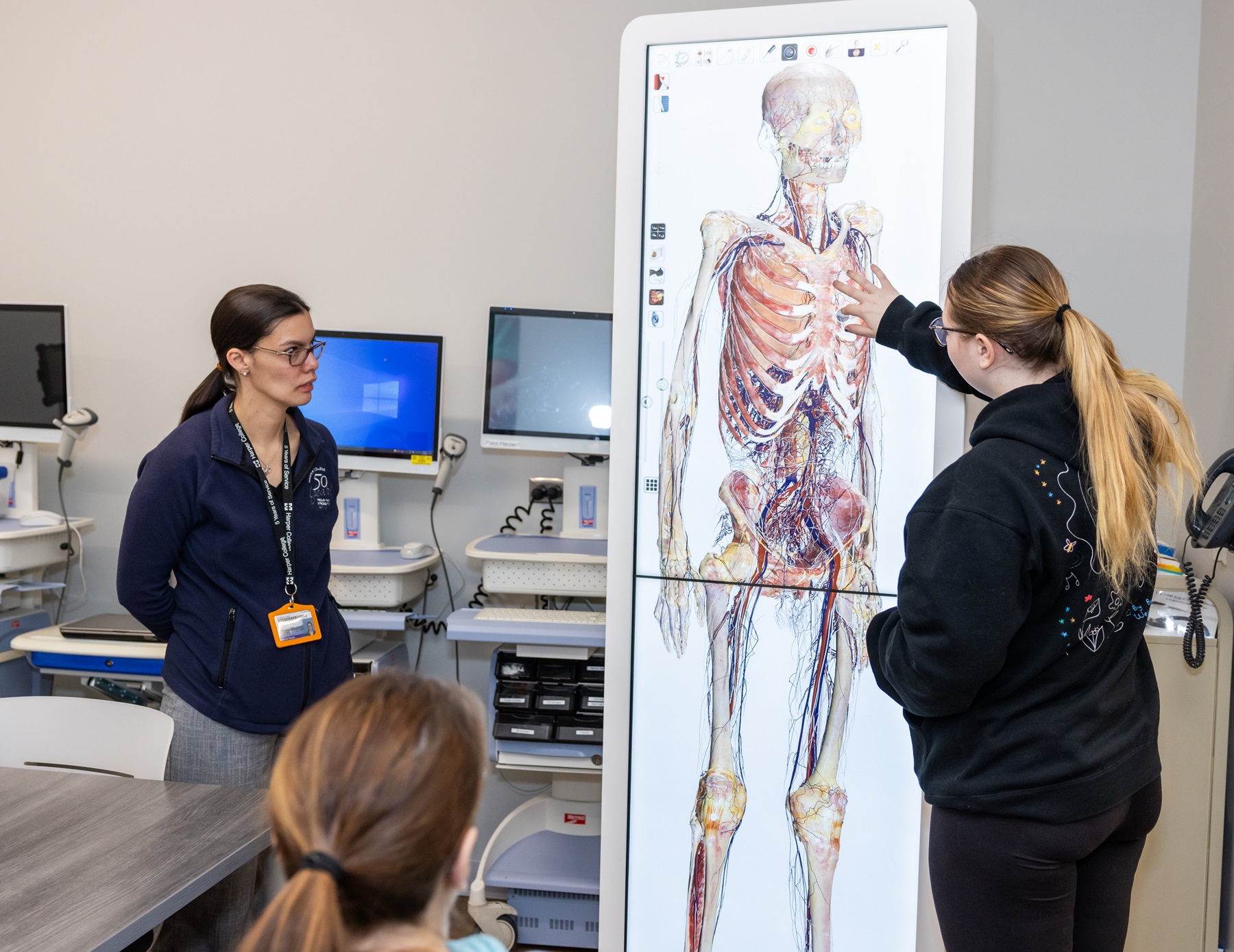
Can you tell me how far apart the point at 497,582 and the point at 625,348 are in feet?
3.03

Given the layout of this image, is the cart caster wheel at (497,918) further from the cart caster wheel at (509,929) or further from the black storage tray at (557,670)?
the black storage tray at (557,670)

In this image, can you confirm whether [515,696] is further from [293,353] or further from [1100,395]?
[1100,395]

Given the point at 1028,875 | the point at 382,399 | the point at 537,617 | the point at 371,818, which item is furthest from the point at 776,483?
the point at 382,399

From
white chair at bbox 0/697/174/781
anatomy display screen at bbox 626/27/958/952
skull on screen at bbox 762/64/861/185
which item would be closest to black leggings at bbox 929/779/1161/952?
anatomy display screen at bbox 626/27/958/952

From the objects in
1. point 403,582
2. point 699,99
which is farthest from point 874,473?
point 403,582

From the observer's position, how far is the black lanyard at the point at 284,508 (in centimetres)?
176

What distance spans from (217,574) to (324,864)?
3.96ft

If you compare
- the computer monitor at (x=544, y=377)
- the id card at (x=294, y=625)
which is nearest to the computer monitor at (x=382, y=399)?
the computer monitor at (x=544, y=377)

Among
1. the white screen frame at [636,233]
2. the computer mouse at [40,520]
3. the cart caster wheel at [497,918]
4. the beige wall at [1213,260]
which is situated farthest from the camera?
the computer mouse at [40,520]

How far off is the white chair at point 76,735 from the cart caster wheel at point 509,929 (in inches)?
44.1

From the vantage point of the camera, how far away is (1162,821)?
212cm

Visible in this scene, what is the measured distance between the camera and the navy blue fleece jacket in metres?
1.71

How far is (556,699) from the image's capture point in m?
2.35

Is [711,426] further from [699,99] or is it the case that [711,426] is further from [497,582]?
[497,582]
